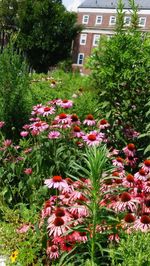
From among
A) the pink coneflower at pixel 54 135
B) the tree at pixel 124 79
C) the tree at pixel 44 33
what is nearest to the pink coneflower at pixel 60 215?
the pink coneflower at pixel 54 135

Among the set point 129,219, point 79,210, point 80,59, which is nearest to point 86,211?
point 79,210

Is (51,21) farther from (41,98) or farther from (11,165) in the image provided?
(11,165)

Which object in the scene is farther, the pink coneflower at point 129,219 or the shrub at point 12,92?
the shrub at point 12,92

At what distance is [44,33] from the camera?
3369 cm

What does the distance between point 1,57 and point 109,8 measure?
172 feet

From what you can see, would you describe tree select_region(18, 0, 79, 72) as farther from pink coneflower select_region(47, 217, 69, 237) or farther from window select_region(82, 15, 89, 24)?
pink coneflower select_region(47, 217, 69, 237)

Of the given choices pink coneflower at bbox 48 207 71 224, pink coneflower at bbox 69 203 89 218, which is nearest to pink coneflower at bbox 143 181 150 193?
pink coneflower at bbox 69 203 89 218

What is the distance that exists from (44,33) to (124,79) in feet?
99.4

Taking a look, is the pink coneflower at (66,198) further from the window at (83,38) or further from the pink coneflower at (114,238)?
the window at (83,38)

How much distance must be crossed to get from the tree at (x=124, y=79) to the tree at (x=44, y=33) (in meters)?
28.7

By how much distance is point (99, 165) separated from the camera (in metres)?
2.42

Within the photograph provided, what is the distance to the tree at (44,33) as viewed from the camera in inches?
1305

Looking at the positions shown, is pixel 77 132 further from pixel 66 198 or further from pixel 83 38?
pixel 83 38

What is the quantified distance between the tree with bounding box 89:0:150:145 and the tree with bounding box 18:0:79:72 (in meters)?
28.7
